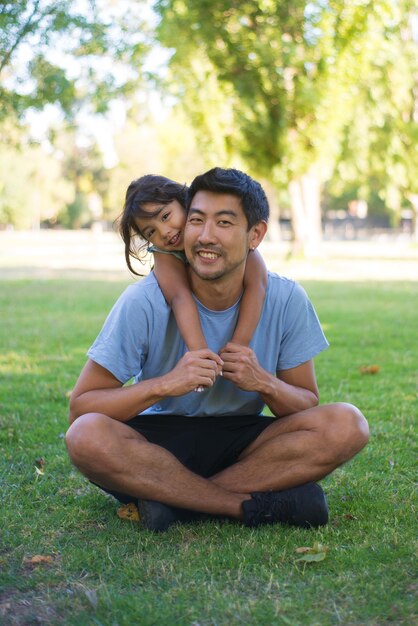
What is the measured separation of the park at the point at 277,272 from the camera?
312 cm

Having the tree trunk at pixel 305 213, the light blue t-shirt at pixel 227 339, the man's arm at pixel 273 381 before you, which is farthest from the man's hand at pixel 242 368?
the tree trunk at pixel 305 213

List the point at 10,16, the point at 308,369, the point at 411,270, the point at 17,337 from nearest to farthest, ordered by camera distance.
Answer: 1. the point at 308,369
2. the point at 10,16
3. the point at 17,337
4. the point at 411,270

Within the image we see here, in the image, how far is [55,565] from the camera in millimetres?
3412

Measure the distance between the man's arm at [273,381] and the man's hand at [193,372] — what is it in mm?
86

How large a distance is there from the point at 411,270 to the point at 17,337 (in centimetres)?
1449

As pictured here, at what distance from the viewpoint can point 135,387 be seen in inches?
149

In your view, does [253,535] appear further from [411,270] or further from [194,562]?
[411,270]

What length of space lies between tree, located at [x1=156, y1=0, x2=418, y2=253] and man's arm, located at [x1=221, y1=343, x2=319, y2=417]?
1655cm

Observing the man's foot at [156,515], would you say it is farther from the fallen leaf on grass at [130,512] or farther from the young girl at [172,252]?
the young girl at [172,252]

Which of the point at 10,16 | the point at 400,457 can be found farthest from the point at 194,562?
the point at 10,16

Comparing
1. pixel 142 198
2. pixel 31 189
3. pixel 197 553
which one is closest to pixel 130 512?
pixel 197 553

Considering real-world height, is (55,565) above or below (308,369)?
below

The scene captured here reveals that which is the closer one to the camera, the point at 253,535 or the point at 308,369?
the point at 253,535

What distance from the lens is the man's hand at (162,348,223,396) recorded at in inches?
144
